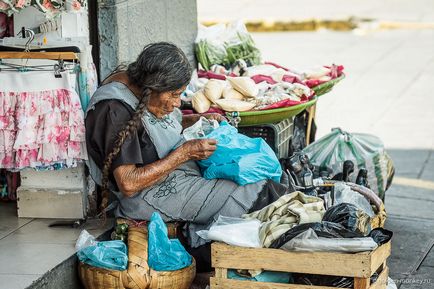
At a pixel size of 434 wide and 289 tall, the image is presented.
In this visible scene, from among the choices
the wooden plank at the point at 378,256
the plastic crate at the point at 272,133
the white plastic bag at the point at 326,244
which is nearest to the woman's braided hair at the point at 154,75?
the white plastic bag at the point at 326,244

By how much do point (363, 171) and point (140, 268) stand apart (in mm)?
1951

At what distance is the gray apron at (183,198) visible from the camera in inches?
179

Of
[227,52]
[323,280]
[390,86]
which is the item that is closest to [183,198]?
[323,280]

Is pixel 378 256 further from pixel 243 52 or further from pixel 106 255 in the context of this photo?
pixel 243 52

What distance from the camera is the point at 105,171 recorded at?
4398 millimetres

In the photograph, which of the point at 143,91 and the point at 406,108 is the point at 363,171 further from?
the point at 406,108

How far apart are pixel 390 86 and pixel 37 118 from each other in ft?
21.1

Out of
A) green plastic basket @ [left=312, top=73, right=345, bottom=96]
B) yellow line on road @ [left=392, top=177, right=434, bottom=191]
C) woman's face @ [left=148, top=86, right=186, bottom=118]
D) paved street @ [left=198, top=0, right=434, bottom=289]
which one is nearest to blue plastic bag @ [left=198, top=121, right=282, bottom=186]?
woman's face @ [left=148, top=86, right=186, bottom=118]

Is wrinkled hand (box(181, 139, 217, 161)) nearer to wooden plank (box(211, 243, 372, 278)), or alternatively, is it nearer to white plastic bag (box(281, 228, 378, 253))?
wooden plank (box(211, 243, 372, 278))

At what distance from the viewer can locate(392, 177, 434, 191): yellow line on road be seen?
22.4ft

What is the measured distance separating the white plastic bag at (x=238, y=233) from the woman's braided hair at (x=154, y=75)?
24.5 inches

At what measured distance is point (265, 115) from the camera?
210 inches

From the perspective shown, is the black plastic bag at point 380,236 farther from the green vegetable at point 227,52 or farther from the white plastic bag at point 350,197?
the green vegetable at point 227,52

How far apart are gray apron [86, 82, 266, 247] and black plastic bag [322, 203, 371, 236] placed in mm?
454
